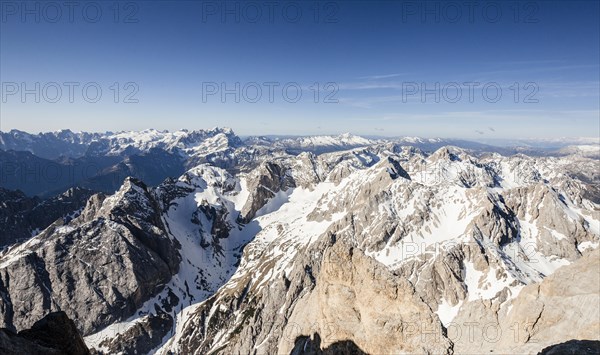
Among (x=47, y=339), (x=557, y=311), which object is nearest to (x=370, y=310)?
(x=47, y=339)

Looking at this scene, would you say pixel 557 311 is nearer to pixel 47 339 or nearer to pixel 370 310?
pixel 370 310

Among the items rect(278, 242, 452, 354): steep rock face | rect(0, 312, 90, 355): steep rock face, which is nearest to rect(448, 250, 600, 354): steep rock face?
rect(278, 242, 452, 354): steep rock face

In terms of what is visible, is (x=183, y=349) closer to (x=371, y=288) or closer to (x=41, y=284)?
(x=41, y=284)

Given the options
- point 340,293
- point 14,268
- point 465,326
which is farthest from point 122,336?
point 340,293

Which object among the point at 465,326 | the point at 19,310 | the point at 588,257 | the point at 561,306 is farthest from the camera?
the point at 19,310

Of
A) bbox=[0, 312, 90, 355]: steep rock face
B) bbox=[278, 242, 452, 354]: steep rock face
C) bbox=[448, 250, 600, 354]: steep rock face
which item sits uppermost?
bbox=[0, 312, 90, 355]: steep rock face

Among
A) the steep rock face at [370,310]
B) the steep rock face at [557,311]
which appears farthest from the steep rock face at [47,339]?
the steep rock face at [557,311]

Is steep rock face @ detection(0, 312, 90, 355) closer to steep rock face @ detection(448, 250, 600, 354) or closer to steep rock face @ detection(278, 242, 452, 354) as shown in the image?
steep rock face @ detection(278, 242, 452, 354)

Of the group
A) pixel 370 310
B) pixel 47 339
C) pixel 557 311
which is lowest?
pixel 557 311
